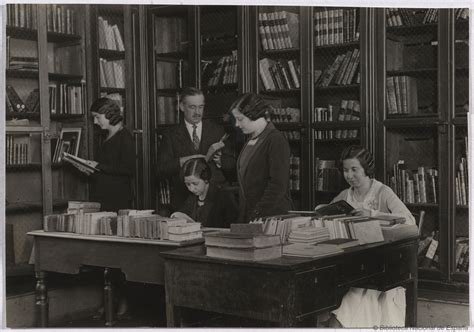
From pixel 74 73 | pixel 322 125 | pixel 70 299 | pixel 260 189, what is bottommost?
pixel 70 299

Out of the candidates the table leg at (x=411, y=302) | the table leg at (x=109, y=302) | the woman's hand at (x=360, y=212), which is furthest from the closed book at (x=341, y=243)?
the table leg at (x=109, y=302)

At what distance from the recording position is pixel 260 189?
168 inches

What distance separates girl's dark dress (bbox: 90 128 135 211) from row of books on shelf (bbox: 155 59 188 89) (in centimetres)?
141

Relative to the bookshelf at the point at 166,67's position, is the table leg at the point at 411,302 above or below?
below

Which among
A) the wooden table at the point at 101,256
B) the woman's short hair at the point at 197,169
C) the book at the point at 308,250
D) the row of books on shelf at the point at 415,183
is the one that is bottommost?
the wooden table at the point at 101,256

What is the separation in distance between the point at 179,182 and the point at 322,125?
3.93 feet

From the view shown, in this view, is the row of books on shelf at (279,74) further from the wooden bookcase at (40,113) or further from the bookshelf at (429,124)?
the wooden bookcase at (40,113)

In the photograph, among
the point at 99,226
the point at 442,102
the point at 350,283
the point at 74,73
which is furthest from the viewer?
the point at 74,73

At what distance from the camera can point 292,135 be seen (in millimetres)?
5590

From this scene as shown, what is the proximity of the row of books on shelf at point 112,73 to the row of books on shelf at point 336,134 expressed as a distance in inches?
72.0

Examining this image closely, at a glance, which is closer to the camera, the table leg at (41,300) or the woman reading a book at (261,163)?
the woman reading a book at (261,163)

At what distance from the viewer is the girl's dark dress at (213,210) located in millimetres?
4223

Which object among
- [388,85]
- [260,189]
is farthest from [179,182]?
[388,85]

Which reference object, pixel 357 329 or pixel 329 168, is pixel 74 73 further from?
pixel 357 329
